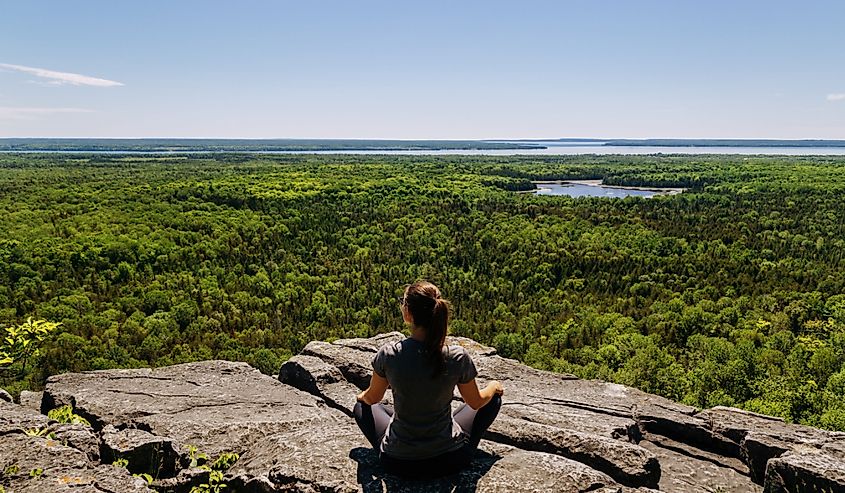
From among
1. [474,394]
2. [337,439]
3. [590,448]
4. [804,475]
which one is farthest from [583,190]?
[474,394]

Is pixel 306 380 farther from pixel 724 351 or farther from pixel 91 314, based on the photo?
pixel 91 314

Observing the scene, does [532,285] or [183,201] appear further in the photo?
[183,201]

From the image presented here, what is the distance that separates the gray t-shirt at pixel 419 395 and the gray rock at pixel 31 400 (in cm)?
807

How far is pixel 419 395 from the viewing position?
5676 mm

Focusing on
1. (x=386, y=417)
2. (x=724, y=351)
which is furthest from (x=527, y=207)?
(x=386, y=417)

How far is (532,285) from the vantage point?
46.6 meters

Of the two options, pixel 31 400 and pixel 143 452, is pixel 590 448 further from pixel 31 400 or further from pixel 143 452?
pixel 31 400

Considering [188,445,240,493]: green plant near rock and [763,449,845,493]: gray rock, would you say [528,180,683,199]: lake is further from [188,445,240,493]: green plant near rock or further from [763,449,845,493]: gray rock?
[188,445,240,493]: green plant near rock

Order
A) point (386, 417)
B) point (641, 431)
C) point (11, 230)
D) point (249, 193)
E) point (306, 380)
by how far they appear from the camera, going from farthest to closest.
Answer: point (249, 193), point (11, 230), point (306, 380), point (641, 431), point (386, 417)

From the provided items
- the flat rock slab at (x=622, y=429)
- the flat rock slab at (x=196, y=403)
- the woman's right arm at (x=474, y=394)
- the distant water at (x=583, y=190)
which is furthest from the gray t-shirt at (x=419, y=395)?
the distant water at (x=583, y=190)

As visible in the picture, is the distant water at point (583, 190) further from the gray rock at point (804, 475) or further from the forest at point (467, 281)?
the gray rock at point (804, 475)

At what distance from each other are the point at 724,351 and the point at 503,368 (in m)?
19.6

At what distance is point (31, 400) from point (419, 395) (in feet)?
30.4

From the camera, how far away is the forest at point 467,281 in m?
27.2
